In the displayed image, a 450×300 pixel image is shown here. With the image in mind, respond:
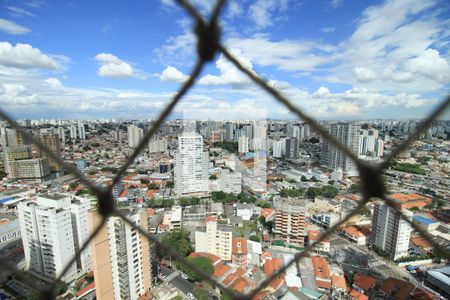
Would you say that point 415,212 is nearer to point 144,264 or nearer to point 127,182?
point 144,264

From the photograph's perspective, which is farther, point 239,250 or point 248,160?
point 248,160

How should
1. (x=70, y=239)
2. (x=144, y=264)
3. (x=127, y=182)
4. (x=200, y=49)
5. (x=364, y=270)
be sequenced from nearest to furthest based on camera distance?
(x=200, y=49)
(x=144, y=264)
(x=70, y=239)
(x=364, y=270)
(x=127, y=182)

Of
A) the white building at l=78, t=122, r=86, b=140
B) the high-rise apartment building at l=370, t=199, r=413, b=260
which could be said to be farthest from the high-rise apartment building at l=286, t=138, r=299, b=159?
the white building at l=78, t=122, r=86, b=140

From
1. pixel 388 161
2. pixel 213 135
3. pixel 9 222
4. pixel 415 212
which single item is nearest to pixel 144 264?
pixel 388 161

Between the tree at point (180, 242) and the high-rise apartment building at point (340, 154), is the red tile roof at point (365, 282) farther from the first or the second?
the high-rise apartment building at point (340, 154)

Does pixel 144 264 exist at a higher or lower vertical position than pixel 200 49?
lower

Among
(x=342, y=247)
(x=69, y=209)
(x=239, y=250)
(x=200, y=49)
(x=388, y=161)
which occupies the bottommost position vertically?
(x=342, y=247)

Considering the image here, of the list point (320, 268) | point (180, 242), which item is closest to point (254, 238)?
point (320, 268)
